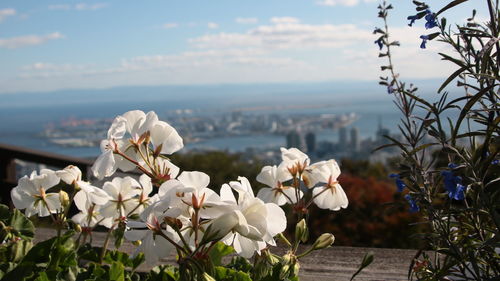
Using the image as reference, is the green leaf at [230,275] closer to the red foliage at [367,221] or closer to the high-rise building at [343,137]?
the red foliage at [367,221]

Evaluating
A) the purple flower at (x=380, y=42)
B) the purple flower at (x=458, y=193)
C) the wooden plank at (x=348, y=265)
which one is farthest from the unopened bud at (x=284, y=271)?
the purple flower at (x=380, y=42)

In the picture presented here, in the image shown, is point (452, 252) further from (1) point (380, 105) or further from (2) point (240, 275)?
(1) point (380, 105)

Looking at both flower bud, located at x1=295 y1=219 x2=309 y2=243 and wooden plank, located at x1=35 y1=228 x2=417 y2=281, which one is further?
wooden plank, located at x1=35 y1=228 x2=417 y2=281

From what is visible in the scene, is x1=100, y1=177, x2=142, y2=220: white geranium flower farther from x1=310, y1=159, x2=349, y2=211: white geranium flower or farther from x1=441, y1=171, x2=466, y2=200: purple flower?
x1=441, y1=171, x2=466, y2=200: purple flower

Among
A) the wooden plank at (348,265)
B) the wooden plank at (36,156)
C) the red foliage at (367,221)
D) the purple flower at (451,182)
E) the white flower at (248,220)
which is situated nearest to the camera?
the white flower at (248,220)

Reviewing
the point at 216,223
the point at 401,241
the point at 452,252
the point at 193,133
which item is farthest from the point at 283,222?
the point at 193,133

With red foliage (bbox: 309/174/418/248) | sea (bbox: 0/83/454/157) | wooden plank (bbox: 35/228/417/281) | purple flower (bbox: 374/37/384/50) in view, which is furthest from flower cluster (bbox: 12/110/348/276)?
sea (bbox: 0/83/454/157)

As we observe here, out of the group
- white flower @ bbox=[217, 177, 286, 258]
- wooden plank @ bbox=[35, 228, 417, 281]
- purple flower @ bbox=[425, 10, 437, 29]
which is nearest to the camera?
white flower @ bbox=[217, 177, 286, 258]
